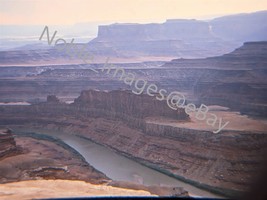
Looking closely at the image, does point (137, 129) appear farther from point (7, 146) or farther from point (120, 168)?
point (7, 146)

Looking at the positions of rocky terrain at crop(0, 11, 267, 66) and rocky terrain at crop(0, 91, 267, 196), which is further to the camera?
rocky terrain at crop(0, 11, 267, 66)

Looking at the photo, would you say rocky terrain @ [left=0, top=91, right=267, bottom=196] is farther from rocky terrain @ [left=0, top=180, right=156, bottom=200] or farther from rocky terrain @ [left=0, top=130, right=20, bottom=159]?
rocky terrain @ [left=0, top=130, right=20, bottom=159]

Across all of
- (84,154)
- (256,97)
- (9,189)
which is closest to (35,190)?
(9,189)

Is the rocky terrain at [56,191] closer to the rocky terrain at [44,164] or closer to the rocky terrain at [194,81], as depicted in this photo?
the rocky terrain at [44,164]

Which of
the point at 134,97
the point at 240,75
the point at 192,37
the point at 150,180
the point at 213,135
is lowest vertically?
the point at 150,180

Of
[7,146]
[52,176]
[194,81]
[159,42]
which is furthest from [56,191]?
[159,42]

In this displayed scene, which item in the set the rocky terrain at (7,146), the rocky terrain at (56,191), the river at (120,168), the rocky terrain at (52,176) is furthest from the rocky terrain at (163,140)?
the rocky terrain at (7,146)

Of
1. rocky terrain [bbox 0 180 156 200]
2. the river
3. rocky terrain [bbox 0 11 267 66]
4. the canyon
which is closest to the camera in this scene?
rocky terrain [bbox 0 180 156 200]

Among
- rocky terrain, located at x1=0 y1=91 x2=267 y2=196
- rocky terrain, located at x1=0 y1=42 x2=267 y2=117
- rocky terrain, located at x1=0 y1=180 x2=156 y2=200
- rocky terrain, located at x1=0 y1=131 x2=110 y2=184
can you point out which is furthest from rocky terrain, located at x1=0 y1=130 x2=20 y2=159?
rocky terrain, located at x1=0 y1=42 x2=267 y2=117

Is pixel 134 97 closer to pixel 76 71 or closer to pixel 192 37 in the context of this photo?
pixel 76 71
